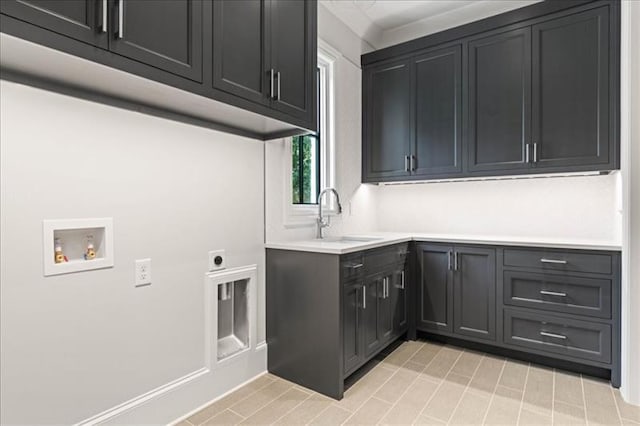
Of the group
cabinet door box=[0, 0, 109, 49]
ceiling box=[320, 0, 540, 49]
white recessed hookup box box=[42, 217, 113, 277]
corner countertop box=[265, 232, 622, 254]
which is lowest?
corner countertop box=[265, 232, 622, 254]

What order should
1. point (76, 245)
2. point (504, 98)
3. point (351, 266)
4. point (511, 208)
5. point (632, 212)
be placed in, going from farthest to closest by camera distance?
point (511, 208)
point (504, 98)
point (351, 266)
point (632, 212)
point (76, 245)

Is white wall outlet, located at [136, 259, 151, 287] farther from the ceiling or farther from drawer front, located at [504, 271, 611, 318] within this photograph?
the ceiling

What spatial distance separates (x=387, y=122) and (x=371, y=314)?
1952 millimetres

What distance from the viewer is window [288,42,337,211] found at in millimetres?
3125

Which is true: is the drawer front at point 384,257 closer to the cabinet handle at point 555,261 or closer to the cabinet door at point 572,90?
the cabinet handle at point 555,261

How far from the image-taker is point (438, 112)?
10.7ft

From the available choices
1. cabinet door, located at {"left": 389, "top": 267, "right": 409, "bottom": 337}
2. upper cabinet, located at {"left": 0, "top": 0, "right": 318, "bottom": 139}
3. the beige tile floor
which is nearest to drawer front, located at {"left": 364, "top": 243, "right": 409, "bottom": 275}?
cabinet door, located at {"left": 389, "top": 267, "right": 409, "bottom": 337}

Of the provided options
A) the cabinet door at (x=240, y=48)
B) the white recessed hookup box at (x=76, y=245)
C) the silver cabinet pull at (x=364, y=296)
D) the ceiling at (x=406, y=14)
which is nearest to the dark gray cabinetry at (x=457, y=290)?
the silver cabinet pull at (x=364, y=296)

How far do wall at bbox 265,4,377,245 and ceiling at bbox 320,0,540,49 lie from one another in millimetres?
106

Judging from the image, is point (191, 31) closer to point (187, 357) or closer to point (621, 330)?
point (187, 357)

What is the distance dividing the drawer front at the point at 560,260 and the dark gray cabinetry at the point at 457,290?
16cm

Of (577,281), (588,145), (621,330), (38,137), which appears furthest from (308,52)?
(621,330)

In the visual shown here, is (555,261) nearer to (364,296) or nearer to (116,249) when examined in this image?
(364,296)

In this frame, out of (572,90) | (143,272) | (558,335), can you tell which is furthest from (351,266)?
(572,90)
